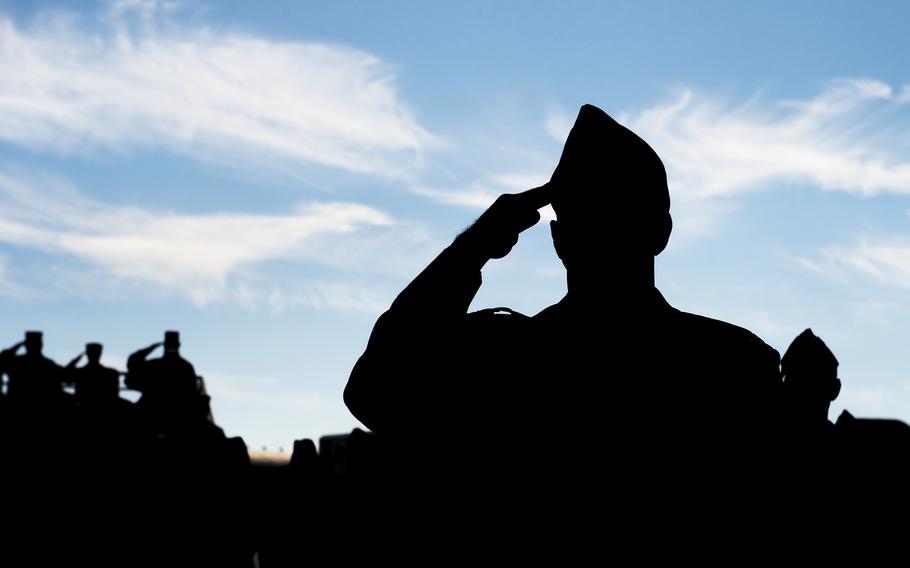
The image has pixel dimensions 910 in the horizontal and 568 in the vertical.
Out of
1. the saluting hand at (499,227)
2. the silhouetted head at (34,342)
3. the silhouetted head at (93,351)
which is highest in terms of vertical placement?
the silhouetted head at (34,342)

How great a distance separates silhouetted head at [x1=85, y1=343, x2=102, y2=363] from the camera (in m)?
14.5

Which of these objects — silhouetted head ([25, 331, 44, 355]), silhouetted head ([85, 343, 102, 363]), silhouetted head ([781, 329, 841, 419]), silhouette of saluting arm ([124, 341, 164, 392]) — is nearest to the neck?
silhouetted head ([781, 329, 841, 419])

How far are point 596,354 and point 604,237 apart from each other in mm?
229

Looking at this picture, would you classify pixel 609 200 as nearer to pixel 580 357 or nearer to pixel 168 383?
pixel 580 357

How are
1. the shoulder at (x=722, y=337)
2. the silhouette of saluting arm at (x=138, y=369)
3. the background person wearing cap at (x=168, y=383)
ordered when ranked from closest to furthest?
1. the shoulder at (x=722, y=337)
2. the background person wearing cap at (x=168, y=383)
3. the silhouette of saluting arm at (x=138, y=369)

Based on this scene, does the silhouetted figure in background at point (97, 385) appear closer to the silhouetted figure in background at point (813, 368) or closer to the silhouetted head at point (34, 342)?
the silhouetted head at point (34, 342)

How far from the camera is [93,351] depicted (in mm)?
14562

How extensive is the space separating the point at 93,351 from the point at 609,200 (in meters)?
13.0

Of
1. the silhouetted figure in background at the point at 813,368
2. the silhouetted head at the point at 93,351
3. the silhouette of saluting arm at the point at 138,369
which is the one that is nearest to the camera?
the silhouetted figure in background at the point at 813,368

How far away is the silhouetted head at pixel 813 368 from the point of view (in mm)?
6983

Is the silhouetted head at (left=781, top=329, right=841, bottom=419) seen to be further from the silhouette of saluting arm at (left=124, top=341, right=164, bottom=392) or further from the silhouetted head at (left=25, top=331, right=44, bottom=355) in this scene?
the silhouetted head at (left=25, top=331, right=44, bottom=355)

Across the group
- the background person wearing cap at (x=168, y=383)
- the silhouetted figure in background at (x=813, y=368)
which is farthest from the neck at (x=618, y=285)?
the background person wearing cap at (x=168, y=383)

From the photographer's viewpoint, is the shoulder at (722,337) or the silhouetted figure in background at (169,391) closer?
the shoulder at (722,337)

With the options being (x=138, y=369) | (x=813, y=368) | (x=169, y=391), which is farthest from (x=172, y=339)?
(x=813, y=368)
